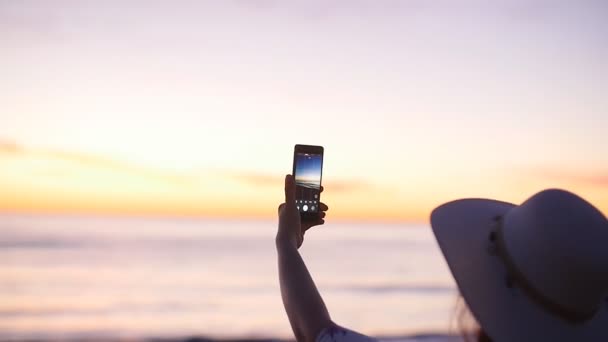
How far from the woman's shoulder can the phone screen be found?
871 mm

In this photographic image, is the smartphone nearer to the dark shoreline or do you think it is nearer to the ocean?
the ocean

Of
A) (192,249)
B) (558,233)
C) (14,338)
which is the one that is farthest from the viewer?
(192,249)

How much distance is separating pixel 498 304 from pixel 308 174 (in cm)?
116

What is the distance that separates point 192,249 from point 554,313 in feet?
74.1

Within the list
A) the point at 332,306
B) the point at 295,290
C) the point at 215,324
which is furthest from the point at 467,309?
the point at 332,306

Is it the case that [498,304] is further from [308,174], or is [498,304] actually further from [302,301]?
[308,174]

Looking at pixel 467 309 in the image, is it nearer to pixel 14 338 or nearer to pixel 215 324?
pixel 14 338

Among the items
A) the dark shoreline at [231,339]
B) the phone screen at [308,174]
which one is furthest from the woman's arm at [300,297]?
the dark shoreline at [231,339]

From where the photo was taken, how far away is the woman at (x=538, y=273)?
1149 millimetres

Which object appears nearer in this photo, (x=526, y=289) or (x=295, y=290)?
(x=526, y=289)

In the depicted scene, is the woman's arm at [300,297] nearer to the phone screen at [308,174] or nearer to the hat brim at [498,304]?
the hat brim at [498,304]

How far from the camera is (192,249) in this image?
23234 mm

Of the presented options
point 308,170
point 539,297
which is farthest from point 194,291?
point 539,297

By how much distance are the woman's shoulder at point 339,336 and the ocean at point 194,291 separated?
2.91 m
